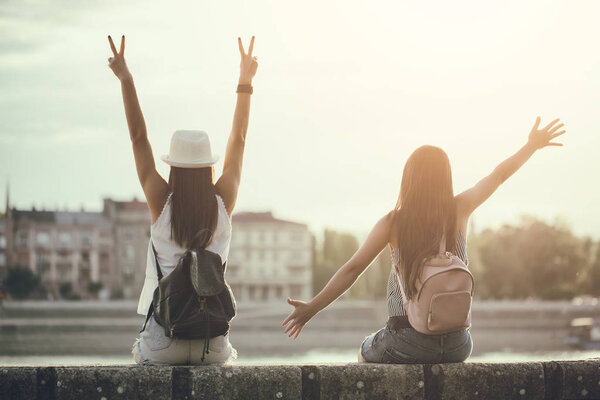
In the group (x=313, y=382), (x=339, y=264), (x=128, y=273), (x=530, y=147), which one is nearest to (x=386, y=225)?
(x=313, y=382)

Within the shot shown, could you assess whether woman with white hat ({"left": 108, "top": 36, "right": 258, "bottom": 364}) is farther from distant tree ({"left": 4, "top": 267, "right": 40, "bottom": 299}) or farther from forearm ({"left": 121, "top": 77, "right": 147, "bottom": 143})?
distant tree ({"left": 4, "top": 267, "right": 40, "bottom": 299})

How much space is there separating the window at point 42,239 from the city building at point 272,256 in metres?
19.4

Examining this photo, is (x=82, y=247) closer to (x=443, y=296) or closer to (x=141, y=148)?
(x=141, y=148)

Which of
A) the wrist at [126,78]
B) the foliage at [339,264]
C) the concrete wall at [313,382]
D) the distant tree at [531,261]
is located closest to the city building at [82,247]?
the foliage at [339,264]

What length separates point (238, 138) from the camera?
4316 millimetres

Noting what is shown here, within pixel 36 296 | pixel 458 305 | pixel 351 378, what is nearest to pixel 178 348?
pixel 351 378

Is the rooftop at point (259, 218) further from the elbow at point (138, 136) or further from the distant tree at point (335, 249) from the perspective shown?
the elbow at point (138, 136)

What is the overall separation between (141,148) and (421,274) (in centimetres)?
128

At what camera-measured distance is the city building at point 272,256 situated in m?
101

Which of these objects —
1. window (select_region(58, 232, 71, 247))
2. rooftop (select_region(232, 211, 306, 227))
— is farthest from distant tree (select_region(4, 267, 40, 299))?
rooftop (select_region(232, 211, 306, 227))

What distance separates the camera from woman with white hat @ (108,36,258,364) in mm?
3840

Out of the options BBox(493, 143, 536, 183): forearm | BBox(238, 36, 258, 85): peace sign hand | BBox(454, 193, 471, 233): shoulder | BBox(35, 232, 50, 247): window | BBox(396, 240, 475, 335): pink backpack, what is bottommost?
BBox(35, 232, 50, 247): window

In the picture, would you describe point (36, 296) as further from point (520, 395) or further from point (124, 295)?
point (520, 395)

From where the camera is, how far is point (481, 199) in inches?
167
